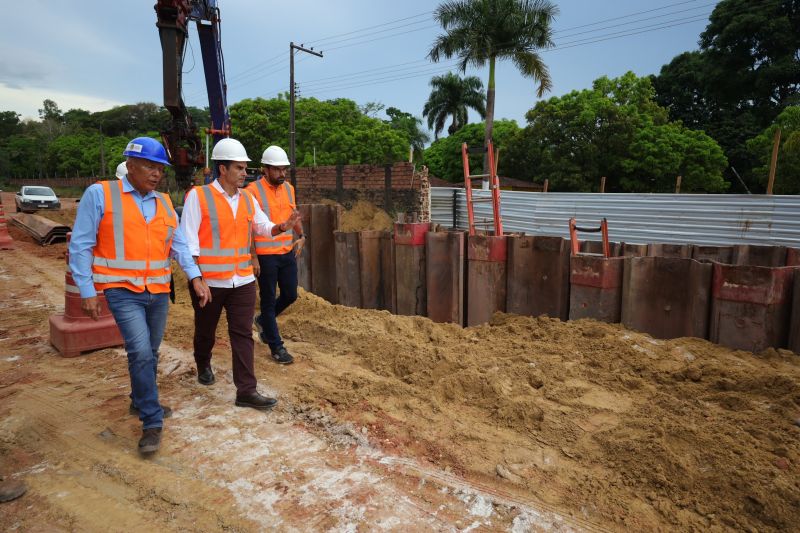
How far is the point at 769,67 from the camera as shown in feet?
117

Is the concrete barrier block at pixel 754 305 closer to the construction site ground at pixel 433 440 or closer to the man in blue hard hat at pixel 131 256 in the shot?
the construction site ground at pixel 433 440

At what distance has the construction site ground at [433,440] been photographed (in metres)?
2.53

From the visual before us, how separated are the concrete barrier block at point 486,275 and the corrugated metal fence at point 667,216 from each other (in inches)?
227

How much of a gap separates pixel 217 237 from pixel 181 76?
8.64 meters

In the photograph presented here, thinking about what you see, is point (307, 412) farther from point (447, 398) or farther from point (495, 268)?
point (495, 268)

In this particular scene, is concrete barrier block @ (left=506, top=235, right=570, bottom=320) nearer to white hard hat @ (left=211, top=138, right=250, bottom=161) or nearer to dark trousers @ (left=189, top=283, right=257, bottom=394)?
dark trousers @ (left=189, top=283, right=257, bottom=394)

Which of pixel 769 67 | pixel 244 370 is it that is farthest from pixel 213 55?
pixel 769 67

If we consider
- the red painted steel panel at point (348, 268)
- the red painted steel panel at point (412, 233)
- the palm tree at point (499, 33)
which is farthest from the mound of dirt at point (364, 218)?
the palm tree at point (499, 33)

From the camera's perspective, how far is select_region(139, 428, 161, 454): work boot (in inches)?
120

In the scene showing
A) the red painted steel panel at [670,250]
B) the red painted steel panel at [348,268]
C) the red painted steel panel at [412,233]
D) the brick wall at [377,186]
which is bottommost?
the red painted steel panel at [348,268]

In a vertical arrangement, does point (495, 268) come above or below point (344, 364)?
above

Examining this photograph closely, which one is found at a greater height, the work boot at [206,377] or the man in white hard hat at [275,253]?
the man in white hard hat at [275,253]

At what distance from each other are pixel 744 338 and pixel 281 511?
3874 mm

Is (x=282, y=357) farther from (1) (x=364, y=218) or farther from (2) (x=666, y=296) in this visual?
(1) (x=364, y=218)
